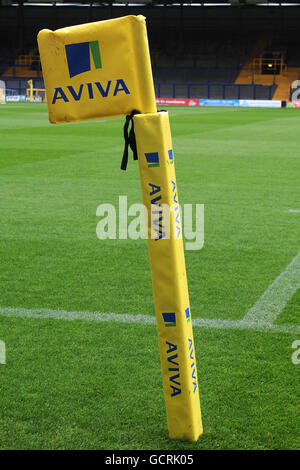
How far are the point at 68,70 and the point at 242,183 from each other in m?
8.03

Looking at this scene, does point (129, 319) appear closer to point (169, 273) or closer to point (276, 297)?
point (276, 297)

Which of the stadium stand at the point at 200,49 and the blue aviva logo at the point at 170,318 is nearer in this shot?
the blue aviva logo at the point at 170,318

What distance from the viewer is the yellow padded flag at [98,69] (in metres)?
2.56

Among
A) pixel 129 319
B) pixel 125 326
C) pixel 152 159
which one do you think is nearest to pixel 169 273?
pixel 152 159

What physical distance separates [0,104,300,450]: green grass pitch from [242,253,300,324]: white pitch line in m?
0.07

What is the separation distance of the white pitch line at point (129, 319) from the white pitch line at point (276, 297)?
11 cm

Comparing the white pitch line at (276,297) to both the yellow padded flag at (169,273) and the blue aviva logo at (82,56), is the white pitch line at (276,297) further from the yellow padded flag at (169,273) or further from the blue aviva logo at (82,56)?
the blue aviva logo at (82,56)

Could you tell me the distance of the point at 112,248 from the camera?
6.53m

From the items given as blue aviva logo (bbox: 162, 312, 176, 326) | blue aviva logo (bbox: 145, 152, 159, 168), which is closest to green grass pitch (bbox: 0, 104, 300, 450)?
blue aviva logo (bbox: 162, 312, 176, 326)

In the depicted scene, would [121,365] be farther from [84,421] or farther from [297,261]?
Answer: [297,261]

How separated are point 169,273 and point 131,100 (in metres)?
0.72

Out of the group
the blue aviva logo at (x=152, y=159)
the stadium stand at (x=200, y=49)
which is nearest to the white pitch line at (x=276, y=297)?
the blue aviva logo at (x=152, y=159)

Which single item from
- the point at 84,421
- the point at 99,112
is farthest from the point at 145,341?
the point at 99,112

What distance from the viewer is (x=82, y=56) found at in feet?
8.62
